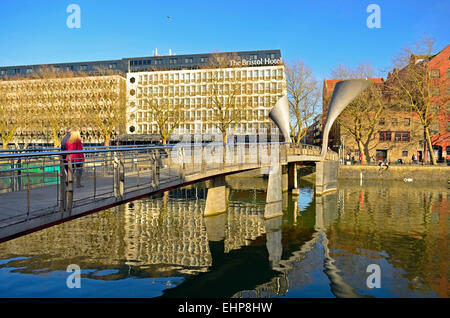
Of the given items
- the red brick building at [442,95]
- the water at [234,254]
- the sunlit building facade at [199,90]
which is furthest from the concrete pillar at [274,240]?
the sunlit building facade at [199,90]

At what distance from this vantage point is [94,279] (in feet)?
39.5

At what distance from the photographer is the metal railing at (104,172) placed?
814 cm

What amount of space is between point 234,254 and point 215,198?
26.6 feet

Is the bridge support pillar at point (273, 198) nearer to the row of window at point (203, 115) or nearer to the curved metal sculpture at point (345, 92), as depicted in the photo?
the curved metal sculpture at point (345, 92)

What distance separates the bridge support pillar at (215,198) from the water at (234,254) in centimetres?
65

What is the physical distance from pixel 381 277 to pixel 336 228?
8059 mm

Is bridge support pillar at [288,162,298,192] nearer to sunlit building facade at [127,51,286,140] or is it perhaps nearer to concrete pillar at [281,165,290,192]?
concrete pillar at [281,165,290,192]

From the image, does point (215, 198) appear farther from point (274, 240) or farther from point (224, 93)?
point (224, 93)

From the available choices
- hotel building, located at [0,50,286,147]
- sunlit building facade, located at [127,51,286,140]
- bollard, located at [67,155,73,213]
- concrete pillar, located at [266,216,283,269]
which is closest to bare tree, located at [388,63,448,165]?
sunlit building facade, located at [127,51,286,140]

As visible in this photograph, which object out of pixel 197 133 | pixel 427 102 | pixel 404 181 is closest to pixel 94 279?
pixel 404 181

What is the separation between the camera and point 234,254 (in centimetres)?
1566

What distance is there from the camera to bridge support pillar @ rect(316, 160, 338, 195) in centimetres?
3429

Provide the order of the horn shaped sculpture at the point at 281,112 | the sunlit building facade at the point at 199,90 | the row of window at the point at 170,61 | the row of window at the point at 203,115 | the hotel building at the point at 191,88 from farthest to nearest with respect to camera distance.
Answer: the row of window at the point at 170,61 → the sunlit building facade at the point at 199,90 → the row of window at the point at 203,115 → the hotel building at the point at 191,88 → the horn shaped sculpture at the point at 281,112
